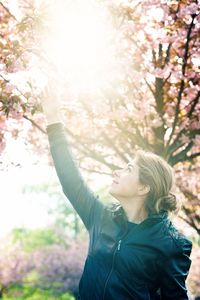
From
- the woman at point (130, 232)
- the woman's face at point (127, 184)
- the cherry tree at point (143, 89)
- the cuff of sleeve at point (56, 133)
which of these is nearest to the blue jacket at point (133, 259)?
the woman at point (130, 232)

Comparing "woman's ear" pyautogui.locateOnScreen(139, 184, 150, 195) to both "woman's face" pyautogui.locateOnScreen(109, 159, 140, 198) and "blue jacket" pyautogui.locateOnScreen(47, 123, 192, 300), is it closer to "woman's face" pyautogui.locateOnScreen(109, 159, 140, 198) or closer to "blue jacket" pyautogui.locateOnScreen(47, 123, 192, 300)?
"woman's face" pyautogui.locateOnScreen(109, 159, 140, 198)

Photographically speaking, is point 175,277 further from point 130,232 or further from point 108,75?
point 108,75

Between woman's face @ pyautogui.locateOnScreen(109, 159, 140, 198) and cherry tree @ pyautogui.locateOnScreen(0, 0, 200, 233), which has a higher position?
cherry tree @ pyautogui.locateOnScreen(0, 0, 200, 233)

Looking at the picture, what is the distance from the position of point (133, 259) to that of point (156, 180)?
1.64ft

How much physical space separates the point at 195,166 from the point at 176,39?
12.6 ft

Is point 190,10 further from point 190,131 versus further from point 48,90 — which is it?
point 48,90

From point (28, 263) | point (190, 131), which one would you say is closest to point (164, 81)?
point (190, 131)

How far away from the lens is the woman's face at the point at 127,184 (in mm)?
2707

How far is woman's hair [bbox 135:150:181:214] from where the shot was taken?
275 cm

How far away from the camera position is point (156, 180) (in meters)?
2.75

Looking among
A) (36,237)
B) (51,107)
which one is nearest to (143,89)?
(51,107)

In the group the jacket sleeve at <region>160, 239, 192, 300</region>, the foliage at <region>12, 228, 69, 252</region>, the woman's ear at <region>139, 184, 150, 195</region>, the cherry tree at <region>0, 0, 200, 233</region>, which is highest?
the cherry tree at <region>0, 0, 200, 233</region>

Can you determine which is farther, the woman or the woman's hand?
the woman's hand

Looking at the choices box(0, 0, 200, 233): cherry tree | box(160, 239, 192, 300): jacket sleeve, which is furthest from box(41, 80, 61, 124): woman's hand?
box(0, 0, 200, 233): cherry tree
